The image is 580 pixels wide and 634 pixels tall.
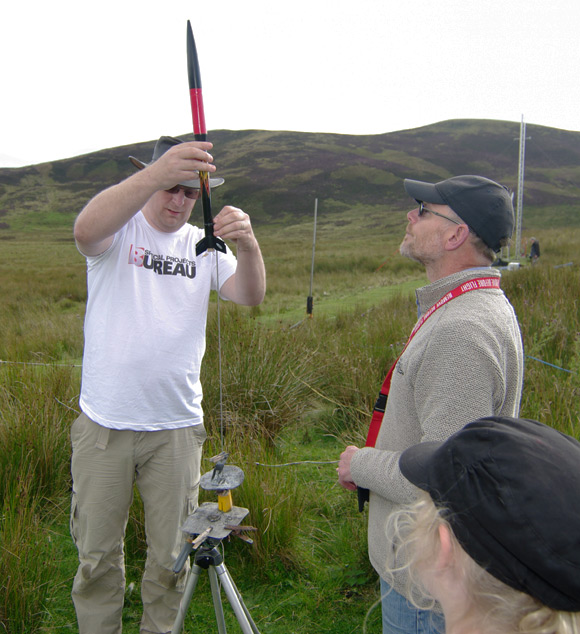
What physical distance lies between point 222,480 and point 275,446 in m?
2.95

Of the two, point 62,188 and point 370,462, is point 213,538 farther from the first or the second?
point 62,188

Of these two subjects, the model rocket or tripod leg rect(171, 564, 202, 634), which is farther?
the model rocket

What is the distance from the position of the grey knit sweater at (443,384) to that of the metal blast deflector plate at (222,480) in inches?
16.4

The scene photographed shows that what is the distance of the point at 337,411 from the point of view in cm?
524

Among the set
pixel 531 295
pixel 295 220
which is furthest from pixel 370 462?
pixel 295 220

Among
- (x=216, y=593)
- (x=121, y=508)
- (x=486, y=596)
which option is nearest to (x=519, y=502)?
(x=486, y=596)

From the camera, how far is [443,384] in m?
1.61

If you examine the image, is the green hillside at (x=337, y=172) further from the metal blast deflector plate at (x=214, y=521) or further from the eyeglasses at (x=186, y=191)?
the metal blast deflector plate at (x=214, y=521)

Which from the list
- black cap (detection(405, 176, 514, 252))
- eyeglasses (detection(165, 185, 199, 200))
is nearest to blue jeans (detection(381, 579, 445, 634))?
black cap (detection(405, 176, 514, 252))

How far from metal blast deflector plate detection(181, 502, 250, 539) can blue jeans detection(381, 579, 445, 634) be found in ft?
1.83

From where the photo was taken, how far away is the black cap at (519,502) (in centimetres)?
86

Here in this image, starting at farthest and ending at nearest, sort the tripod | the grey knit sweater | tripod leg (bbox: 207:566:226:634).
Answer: tripod leg (bbox: 207:566:226:634) < the tripod < the grey knit sweater

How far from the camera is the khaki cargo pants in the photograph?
2.40 metres

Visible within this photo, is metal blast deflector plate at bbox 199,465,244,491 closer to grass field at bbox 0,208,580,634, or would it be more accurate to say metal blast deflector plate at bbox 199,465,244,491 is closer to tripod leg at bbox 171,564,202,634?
tripod leg at bbox 171,564,202,634
